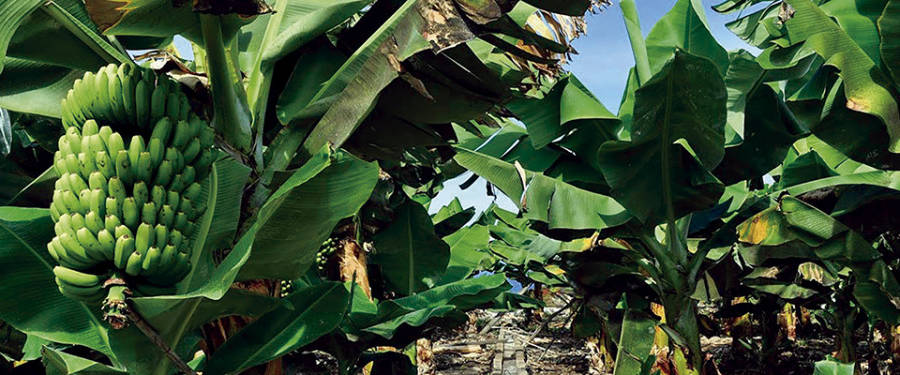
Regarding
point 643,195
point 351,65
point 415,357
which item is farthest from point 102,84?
point 415,357

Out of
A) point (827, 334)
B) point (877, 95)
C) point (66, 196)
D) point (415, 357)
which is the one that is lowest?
point (827, 334)

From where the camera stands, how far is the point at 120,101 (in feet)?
4.95

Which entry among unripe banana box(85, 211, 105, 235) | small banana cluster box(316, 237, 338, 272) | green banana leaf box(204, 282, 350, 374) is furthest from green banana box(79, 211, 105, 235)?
small banana cluster box(316, 237, 338, 272)

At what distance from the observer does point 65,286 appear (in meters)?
1.42

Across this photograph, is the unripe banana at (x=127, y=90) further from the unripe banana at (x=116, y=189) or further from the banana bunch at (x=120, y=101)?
the unripe banana at (x=116, y=189)

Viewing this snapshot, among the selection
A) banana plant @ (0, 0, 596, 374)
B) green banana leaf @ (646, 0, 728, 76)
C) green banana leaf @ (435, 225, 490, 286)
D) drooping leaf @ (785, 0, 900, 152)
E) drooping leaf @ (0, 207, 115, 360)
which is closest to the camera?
banana plant @ (0, 0, 596, 374)

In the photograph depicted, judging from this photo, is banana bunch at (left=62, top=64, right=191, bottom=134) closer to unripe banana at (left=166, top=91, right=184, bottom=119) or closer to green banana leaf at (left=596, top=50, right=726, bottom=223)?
unripe banana at (left=166, top=91, right=184, bottom=119)

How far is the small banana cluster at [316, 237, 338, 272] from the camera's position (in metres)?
4.13

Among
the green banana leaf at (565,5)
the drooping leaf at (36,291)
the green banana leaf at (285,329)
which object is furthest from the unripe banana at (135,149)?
the green banana leaf at (565,5)

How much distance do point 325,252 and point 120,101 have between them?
9.94ft

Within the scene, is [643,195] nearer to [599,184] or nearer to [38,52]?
[599,184]

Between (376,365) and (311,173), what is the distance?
2291 millimetres

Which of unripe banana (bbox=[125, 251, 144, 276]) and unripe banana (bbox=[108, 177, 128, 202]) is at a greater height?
unripe banana (bbox=[108, 177, 128, 202])

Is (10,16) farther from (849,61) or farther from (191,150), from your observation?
(849,61)
